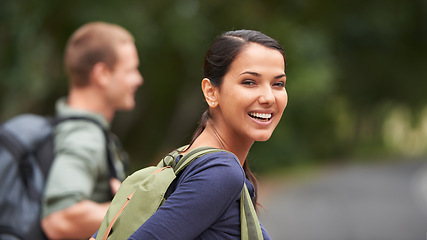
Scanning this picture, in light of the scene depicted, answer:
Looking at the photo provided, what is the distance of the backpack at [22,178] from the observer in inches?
134

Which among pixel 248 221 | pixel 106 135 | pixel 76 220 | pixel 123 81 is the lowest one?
pixel 76 220

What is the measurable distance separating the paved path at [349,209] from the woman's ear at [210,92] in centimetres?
860

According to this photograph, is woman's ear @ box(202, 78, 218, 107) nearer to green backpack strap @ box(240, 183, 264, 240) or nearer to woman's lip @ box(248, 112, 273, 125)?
woman's lip @ box(248, 112, 273, 125)

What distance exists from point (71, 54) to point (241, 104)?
2.18m

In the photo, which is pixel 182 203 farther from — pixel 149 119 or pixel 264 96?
pixel 149 119

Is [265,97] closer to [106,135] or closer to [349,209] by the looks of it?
[106,135]

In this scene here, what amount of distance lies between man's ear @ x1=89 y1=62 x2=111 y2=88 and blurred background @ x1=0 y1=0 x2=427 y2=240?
2.59 feet

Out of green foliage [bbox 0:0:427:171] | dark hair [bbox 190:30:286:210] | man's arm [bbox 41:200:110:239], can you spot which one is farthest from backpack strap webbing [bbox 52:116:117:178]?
dark hair [bbox 190:30:286:210]

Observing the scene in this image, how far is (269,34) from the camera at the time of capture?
15.7 m

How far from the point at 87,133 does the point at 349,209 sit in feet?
39.4

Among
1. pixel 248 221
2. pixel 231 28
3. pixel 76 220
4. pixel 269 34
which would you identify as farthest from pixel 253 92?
pixel 269 34

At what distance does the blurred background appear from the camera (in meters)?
11.9

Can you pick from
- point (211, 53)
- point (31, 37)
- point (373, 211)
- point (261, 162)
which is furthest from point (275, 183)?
point (211, 53)

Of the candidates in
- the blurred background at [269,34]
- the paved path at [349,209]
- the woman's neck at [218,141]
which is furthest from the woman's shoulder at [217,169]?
the paved path at [349,209]
